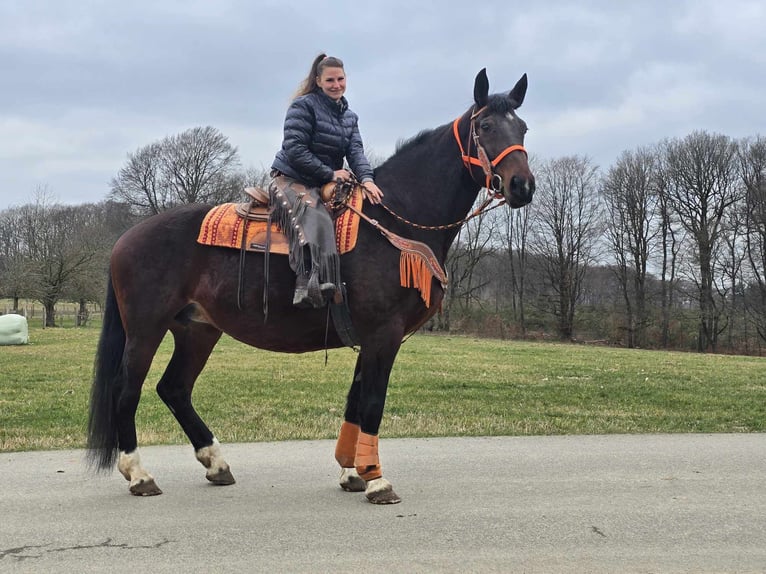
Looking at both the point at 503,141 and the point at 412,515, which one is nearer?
the point at 412,515

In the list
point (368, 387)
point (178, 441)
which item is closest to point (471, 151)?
point (368, 387)

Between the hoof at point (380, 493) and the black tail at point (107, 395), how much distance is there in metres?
2.08

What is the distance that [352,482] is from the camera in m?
5.20

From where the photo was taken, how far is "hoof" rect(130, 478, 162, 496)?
5000mm

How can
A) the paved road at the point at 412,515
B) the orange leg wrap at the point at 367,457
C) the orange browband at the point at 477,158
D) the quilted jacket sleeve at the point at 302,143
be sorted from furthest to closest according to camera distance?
the quilted jacket sleeve at the point at 302,143 → the orange leg wrap at the point at 367,457 → the orange browband at the point at 477,158 → the paved road at the point at 412,515

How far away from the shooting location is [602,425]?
8500mm

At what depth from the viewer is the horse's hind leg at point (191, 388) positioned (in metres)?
5.32

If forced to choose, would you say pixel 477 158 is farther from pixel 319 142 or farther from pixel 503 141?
pixel 319 142

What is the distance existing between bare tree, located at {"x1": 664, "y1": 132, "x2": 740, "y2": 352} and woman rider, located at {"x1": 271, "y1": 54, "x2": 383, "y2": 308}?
43539mm

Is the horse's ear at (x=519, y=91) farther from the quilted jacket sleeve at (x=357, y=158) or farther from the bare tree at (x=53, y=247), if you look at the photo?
the bare tree at (x=53, y=247)

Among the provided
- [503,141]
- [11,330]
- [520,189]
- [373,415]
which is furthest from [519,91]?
[11,330]

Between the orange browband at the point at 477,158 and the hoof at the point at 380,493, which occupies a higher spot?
the orange browband at the point at 477,158

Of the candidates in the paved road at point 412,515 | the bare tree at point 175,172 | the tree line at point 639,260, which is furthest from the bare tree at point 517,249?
the paved road at point 412,515

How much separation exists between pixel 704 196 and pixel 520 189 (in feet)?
153
